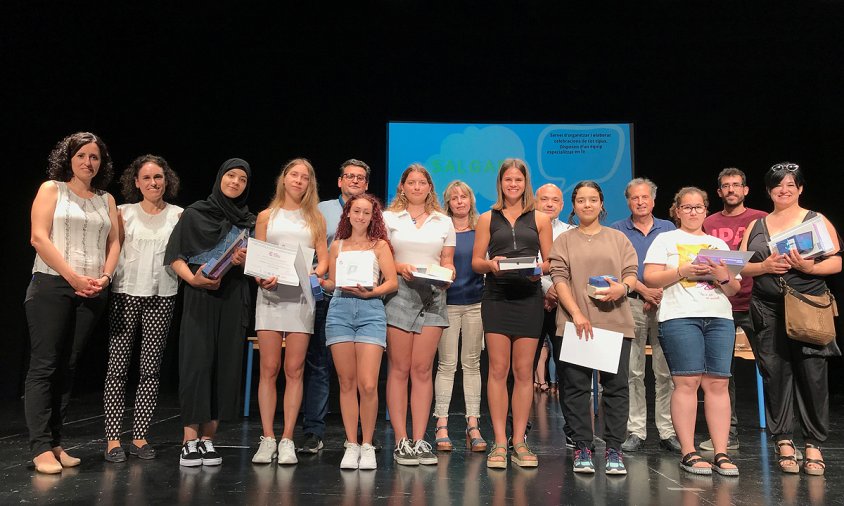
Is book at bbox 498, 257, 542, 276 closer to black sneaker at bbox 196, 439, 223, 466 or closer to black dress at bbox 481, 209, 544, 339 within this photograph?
black dress at bbox 481, 209, 544, 339

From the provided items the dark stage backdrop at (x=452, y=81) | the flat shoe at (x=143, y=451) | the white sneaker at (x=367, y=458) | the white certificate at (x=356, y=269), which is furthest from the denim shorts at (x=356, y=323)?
the dark stage backdrop at (x=452, y=81)

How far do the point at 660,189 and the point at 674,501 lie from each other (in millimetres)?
4910

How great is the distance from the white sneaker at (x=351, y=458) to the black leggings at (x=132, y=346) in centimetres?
109

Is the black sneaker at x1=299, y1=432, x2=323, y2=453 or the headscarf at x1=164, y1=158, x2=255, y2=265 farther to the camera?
the black sneaker at x1=299, y1=432, x2=323, y2=453

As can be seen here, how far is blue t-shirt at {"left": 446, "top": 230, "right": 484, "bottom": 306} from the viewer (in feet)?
12.9

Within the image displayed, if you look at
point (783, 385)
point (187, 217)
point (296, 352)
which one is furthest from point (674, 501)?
point (187, 217)

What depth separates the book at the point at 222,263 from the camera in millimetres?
3230

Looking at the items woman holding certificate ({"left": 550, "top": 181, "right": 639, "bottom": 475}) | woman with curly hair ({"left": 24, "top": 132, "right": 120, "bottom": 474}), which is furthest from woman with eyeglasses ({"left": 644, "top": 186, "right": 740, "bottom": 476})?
woman with curly hair ({"left": 24, "top": 132, "right": 120, "bottom": 474})

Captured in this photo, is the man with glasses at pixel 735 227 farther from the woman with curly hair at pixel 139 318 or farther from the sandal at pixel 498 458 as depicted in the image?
the woman with curly hair at pixel 139 318

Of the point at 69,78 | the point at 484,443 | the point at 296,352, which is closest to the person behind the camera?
the point at 296,352

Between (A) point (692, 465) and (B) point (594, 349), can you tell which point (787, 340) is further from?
(B) point (594, 349)

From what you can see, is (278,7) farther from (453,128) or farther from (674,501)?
(674,501)

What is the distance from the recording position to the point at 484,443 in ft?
12.2

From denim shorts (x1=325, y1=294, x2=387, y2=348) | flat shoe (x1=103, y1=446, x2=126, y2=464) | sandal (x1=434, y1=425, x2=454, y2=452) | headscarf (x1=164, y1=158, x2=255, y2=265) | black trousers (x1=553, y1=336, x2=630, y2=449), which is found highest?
headscarf (x1=164, y1=158, x2=255, y2=265)
